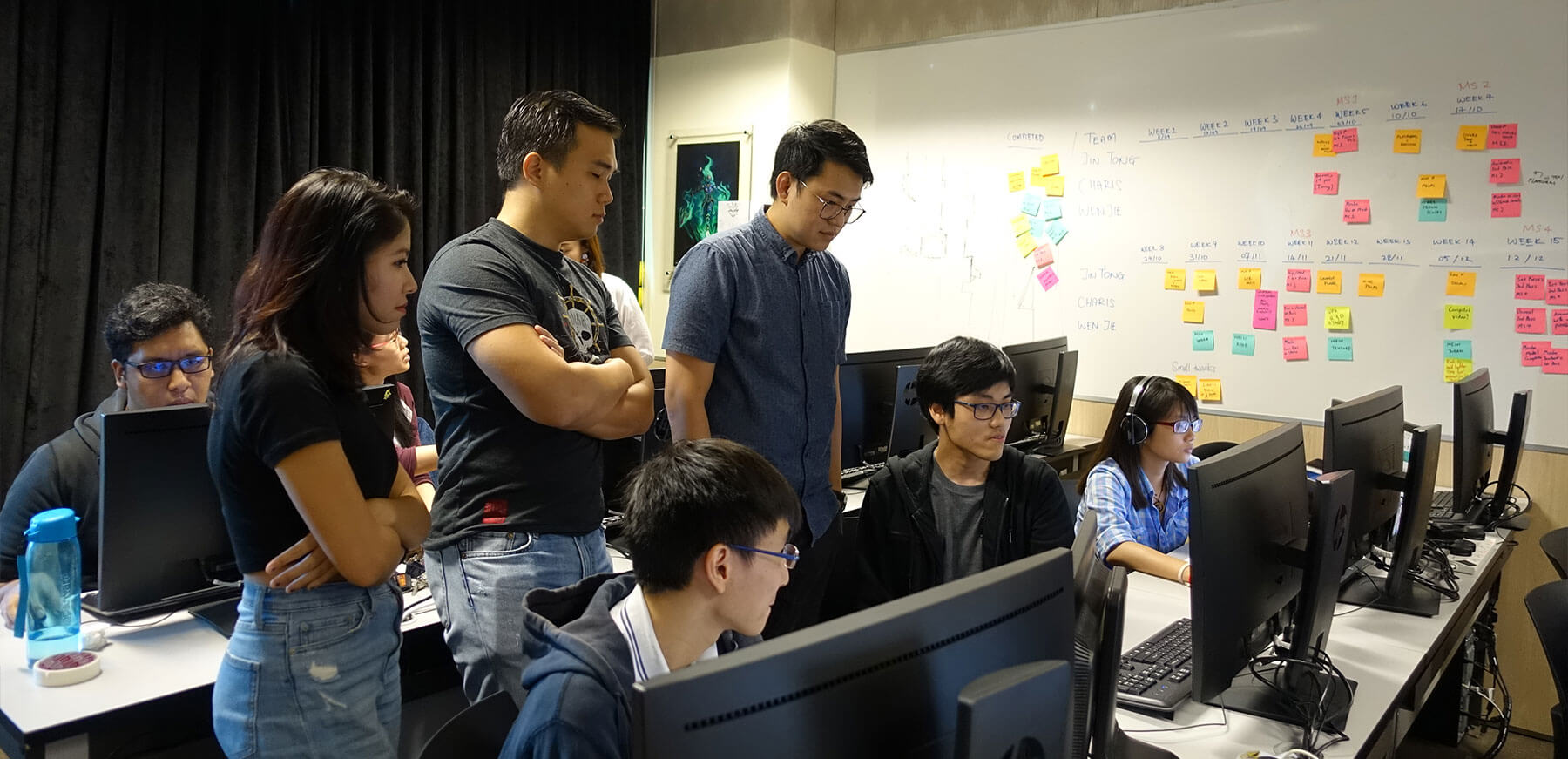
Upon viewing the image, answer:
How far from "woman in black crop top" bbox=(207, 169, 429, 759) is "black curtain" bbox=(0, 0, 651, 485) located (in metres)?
2.13

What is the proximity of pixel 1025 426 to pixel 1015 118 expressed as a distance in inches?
55.7

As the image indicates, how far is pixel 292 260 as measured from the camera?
1416mm

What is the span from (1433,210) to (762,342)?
8.90 ft

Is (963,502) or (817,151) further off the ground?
(817,151)

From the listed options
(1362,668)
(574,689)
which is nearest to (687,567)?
(574,689)

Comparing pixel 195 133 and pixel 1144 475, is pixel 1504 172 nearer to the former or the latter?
pixel 1144 475

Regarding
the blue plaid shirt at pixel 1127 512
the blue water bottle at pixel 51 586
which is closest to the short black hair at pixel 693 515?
the blue water bottle at pixel 51 586

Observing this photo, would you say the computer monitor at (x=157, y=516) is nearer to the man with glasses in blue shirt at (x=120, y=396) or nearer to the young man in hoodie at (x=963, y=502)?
the man with glasses in blue shirt at (x=120, y=396)

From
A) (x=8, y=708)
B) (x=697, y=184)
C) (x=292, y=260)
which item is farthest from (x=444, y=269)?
(x=697, y=184)

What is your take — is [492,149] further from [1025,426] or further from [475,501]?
[475,501]

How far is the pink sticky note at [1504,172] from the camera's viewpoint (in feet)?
11.6

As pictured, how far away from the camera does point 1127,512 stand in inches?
103

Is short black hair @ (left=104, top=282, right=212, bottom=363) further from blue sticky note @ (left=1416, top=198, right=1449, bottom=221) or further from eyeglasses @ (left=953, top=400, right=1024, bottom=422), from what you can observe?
blue sticky note @ (left=1416, top=198, right=1449, bottom=221)

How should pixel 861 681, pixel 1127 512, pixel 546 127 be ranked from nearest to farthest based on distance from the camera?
pixel 861 681 < pixel 546 127 < pixel 1127 512
